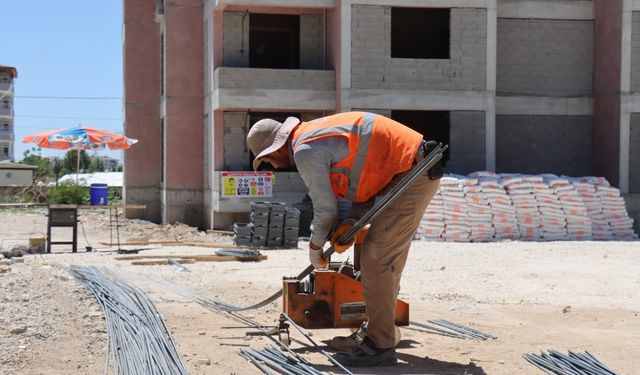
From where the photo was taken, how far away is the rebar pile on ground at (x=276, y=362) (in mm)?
5480

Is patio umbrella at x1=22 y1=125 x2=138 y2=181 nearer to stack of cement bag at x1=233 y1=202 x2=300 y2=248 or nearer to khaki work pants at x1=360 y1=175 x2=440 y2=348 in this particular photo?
stack of cement bag at x1=233 y1=202 x2=300 y2=248

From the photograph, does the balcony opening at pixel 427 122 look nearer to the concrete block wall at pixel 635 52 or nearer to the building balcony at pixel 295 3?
the building balcony at pixel 295 3

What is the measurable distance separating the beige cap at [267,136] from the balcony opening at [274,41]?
61.0ft

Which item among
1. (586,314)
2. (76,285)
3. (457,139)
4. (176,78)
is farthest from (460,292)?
(176,78)

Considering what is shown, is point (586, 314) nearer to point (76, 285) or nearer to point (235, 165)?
point (76, 285)

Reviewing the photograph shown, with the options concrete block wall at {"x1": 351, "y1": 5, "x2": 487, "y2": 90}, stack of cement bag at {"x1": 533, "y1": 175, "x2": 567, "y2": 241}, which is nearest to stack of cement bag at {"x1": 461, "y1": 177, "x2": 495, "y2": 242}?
stack of cement bag at {"x1": 533, "y1": 175, "x2": 567, "y2": 241}

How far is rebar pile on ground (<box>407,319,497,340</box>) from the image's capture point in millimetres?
7070

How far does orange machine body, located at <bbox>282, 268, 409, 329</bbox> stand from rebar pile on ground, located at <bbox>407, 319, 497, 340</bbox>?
1.05 m

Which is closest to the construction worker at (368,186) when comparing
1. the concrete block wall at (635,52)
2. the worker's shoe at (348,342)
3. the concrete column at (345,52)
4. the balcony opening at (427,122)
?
the worker's shoe at (348,342)

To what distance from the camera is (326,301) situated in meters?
6.51

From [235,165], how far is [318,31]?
4.59 meters

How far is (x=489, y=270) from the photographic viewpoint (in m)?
13.3

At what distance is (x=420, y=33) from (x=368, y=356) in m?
21.5

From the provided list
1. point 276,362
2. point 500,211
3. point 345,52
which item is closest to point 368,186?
point 276,362
